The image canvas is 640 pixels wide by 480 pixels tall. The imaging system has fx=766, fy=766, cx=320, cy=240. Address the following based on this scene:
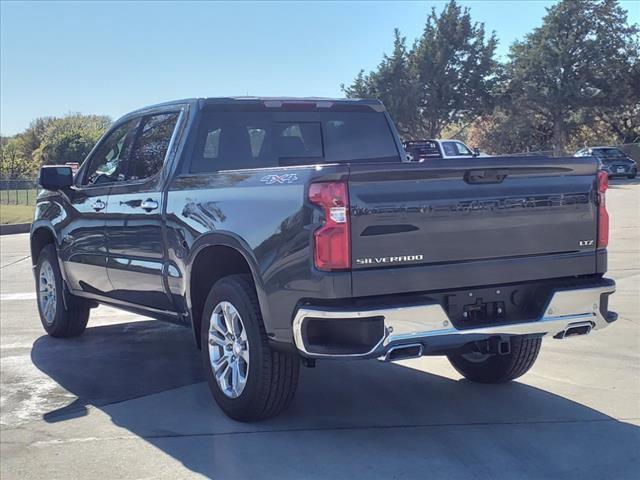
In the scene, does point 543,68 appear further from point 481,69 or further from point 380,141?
point 380,141

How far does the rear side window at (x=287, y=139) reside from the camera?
18.8 feet

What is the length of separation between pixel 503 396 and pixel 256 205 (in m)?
2.30

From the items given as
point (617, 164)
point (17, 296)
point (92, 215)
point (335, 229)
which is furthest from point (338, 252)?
point (617, 164)

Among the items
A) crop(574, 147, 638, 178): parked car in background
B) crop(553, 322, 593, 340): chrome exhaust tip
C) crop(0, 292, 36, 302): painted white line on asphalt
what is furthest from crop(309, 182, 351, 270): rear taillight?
crop(574, 147, 638, 178): parked car in background

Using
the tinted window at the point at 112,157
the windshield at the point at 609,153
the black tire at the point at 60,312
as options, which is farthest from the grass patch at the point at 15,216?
the windshield at the point at 609,153

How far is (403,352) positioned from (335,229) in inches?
29.7

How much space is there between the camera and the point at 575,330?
461cm

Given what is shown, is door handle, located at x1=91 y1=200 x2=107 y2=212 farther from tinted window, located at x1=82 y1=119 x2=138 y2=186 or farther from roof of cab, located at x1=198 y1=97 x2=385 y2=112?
roof of cab, located at x1=198 y1=97 x2=385 y2=112

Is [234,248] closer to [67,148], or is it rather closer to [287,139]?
[287,139]

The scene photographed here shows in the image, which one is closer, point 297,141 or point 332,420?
point 332,420

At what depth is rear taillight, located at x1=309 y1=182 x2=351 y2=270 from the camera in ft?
12.9

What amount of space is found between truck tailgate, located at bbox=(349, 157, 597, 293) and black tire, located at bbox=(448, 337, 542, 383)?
969 millimetres

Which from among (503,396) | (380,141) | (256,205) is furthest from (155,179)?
(503,396)

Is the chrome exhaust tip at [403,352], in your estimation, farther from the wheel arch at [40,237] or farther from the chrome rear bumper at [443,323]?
the wheel arch at [40,237]
